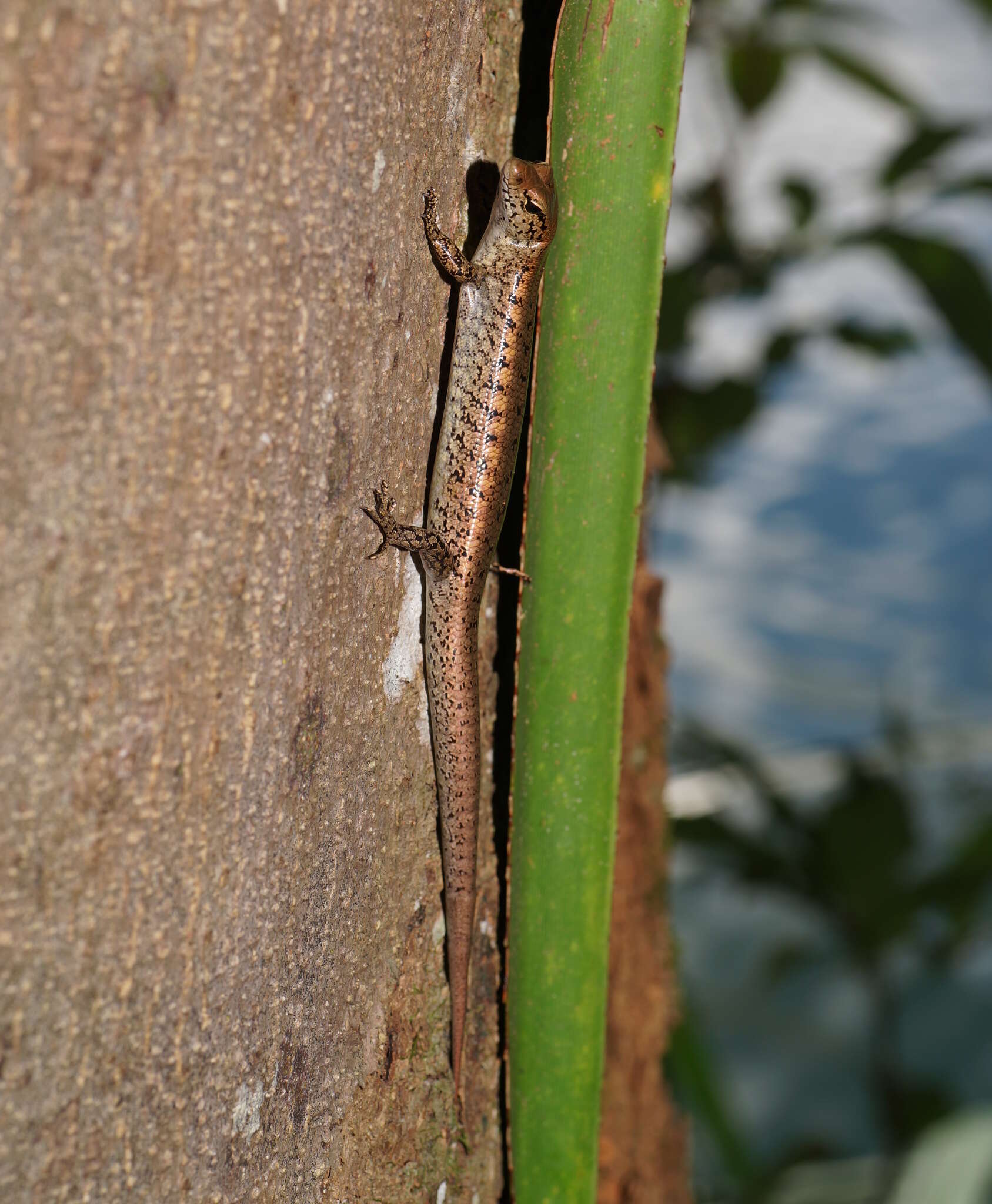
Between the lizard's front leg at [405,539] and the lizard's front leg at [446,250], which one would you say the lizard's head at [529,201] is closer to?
the lizard's front leg at [446,250]

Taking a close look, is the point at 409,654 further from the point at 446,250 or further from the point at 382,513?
the point at 446,250

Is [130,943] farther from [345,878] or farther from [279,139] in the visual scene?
[279,139]

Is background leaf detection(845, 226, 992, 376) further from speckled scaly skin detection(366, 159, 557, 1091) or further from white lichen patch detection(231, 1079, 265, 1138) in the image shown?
white lichen patch detection(231, 1079, 265, 1138)

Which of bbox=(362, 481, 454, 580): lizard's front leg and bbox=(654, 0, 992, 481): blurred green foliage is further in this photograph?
bbox=(654, 0, 992, 481): blurred green foliage

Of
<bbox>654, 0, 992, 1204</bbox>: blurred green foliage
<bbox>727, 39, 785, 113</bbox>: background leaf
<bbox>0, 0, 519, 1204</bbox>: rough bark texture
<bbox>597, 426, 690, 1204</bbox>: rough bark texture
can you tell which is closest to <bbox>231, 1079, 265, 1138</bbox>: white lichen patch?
<bbox>0, 0, 519, 1204</bbox>: rough bark texture

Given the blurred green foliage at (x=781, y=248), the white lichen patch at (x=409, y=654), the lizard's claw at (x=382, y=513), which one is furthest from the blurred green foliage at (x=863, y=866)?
the lizard's claw at (x=382, y=513)

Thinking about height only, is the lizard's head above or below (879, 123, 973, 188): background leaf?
below

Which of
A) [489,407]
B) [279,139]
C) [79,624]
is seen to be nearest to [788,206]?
[489,407]
